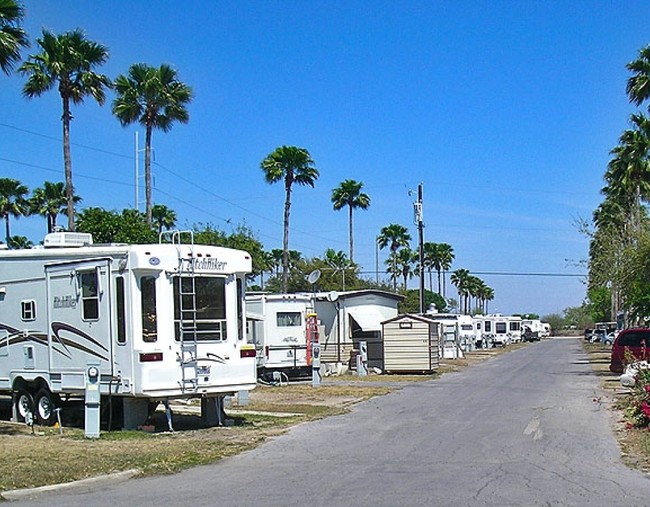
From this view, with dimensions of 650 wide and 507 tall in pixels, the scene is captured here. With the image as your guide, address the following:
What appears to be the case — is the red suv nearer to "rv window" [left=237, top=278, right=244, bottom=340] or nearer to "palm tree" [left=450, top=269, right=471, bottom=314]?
"rv window" [left=237, top=278, right=244, bottom=340]

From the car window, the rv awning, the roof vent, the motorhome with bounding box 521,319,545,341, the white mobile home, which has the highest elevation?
the roof vent

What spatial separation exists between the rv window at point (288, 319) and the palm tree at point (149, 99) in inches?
391

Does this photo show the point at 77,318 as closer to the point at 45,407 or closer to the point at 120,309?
the point at 120,309

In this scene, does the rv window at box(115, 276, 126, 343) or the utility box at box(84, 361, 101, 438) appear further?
the rv window at box(115, 276, 126, 343)

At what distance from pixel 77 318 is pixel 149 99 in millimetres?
23033

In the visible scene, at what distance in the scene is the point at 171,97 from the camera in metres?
37.1

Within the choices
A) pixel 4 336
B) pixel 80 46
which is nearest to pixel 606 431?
pixel 4 336

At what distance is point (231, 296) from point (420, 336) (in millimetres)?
18222

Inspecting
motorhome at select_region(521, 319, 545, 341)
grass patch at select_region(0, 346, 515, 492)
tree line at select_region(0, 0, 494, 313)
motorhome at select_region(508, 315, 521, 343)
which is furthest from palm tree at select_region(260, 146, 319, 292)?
motorhome at select_region(521, 319, 545, 341)

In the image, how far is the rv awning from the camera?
34188 mm

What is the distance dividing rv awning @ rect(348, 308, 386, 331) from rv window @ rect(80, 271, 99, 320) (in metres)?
19.6

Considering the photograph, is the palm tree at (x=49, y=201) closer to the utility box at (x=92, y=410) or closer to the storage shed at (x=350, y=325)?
the storage shed at (x=350, y=325)

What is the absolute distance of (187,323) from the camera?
14859 millimetres

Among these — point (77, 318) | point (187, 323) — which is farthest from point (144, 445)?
point (77, 318)
